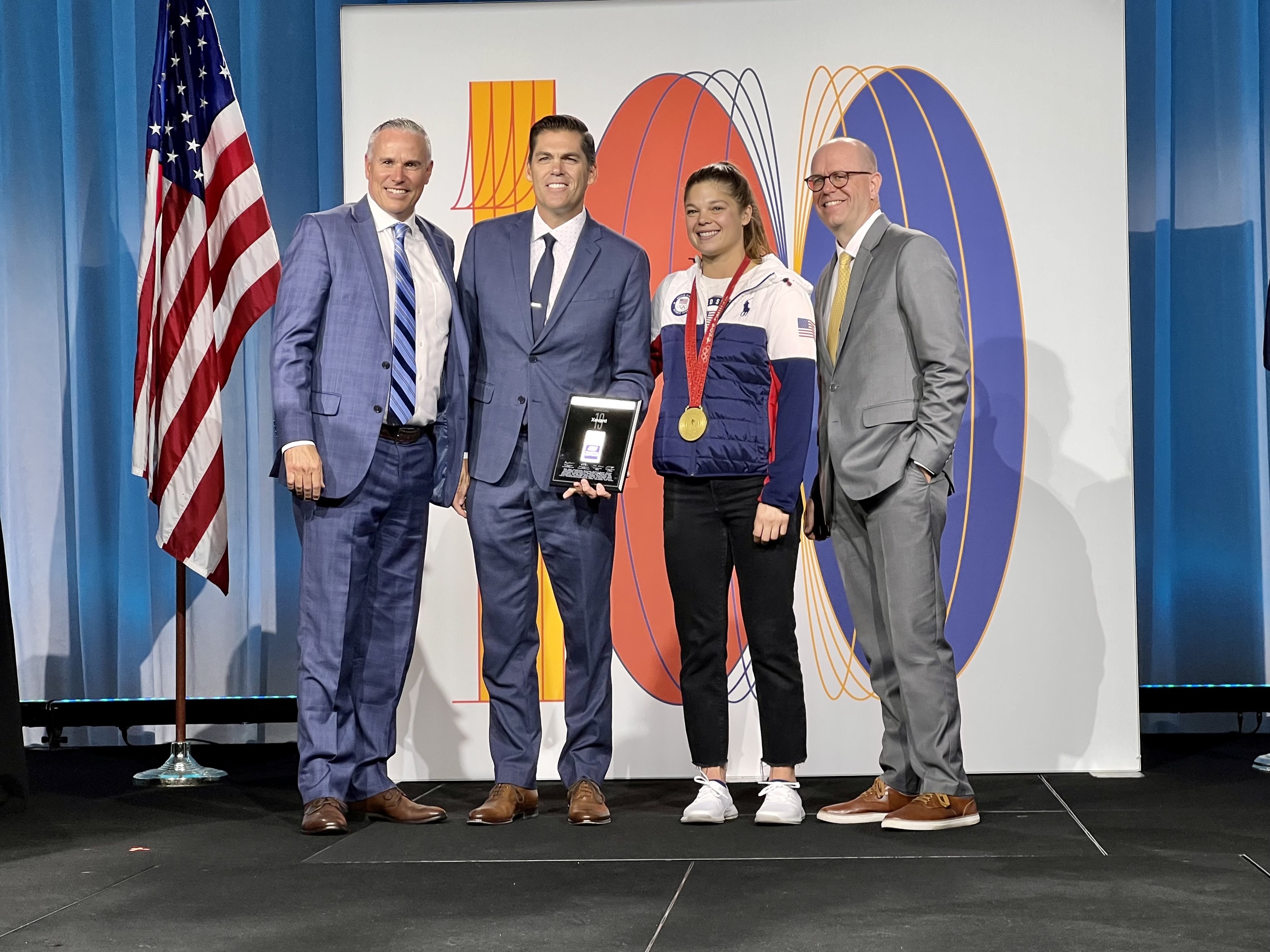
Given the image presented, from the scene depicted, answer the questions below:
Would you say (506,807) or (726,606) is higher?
(726,606)

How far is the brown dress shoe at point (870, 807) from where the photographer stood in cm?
335

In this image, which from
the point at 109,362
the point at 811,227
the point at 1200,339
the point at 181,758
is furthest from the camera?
the point at 109,362

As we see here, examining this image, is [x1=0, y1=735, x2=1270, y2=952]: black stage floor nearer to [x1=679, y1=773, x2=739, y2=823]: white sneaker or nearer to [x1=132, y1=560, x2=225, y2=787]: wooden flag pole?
[x1=679, y1=773, x2=739, y2=823]: white sneaker

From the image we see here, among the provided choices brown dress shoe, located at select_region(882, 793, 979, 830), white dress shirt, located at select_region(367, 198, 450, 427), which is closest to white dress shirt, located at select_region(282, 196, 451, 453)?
white dress shirt, located at select_region(367, 198, 450, 427)

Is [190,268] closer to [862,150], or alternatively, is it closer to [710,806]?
[862,150]

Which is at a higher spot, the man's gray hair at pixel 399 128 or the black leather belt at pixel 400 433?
the man's gray hair at pixel 399 128

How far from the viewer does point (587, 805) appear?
338cm

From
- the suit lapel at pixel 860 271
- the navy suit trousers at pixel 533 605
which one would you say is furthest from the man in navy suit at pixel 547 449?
the suit lapel at pixel 860 271

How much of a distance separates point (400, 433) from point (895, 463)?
4.11 feet

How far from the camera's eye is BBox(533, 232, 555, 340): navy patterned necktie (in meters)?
3.46

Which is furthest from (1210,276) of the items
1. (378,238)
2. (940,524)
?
(378,238)

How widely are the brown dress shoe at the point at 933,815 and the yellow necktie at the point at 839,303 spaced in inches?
43.7

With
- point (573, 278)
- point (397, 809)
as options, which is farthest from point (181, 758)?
point (573, 278)

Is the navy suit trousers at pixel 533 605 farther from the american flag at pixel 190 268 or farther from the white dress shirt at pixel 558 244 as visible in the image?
the american flag at pixel 190 268
